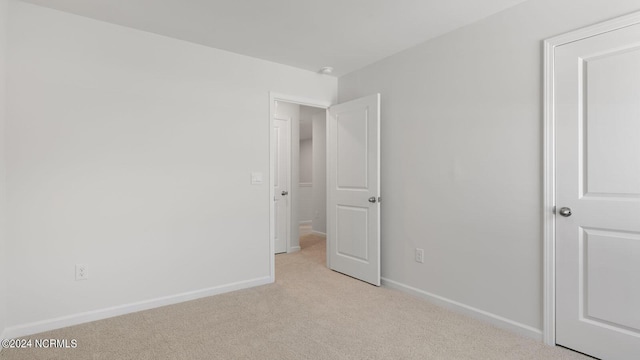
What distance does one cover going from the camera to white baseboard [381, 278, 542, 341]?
7.41 ft

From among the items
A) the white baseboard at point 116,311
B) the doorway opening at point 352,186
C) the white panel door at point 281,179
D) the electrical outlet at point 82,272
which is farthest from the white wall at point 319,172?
the electrical outlet at point 82,272

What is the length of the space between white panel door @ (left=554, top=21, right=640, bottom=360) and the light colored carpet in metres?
0.30

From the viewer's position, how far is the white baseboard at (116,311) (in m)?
2.27

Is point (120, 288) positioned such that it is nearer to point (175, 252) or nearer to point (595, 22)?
point (175, 252)

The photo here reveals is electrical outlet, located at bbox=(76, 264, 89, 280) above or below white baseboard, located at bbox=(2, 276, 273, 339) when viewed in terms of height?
above

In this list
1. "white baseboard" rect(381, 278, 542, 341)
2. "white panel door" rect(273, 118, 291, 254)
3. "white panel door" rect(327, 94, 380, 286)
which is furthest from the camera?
"white panel door" rect(273, 118, 291, 254)

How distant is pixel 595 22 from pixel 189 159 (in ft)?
10.2

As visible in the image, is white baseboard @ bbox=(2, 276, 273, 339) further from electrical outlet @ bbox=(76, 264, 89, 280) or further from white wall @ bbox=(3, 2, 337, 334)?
electrical outlet @ bbox=(76, 264, 89, 280)

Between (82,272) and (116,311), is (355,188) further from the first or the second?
(82,272)

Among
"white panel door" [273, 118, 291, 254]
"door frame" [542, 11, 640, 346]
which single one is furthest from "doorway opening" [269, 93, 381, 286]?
"door frame" [542, 11, 640, 346]

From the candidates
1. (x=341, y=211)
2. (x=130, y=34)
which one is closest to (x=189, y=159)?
(x=130, y=34)

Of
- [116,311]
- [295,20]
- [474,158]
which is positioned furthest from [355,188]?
[116,311]

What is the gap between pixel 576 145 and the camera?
2.04 metres

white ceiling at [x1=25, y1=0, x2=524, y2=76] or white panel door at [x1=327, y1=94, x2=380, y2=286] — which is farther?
white panel door at [x1=327, y1=94, x2=380, y2=286]
